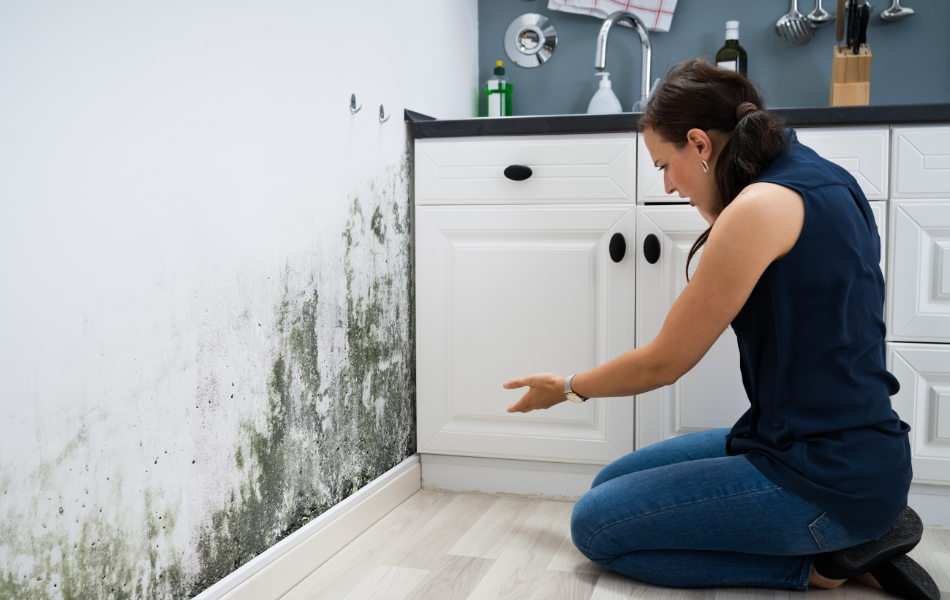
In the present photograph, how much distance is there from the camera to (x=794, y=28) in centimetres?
202

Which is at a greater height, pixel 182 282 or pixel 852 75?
pixel 852 75

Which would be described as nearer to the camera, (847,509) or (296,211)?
(847,509)

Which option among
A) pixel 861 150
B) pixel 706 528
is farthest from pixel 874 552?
pixel 861 150

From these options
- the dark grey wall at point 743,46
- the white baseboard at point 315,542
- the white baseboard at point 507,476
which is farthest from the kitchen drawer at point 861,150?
the white baseboard at point 315,542

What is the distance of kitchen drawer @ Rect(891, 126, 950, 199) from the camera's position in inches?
58.4

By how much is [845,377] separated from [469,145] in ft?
3.15

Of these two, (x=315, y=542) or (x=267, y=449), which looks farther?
(x=315, y=542)

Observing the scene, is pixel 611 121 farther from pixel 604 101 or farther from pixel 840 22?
pixel 840 22

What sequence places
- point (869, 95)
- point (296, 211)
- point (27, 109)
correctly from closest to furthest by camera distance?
1. point (27, 109)
2. point (296, 211)
3. point (869, 95)

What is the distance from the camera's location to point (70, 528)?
34.3 inches

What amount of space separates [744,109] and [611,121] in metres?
0.52

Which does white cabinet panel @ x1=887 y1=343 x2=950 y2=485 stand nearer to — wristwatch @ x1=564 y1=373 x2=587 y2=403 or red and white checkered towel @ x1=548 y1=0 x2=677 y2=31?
wristwatch @ x1=564 y1=373 x2=587 y2=403

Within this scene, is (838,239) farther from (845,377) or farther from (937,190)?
(937,190)

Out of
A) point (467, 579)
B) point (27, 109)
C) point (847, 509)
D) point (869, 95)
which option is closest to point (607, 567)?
point (467, 579)
